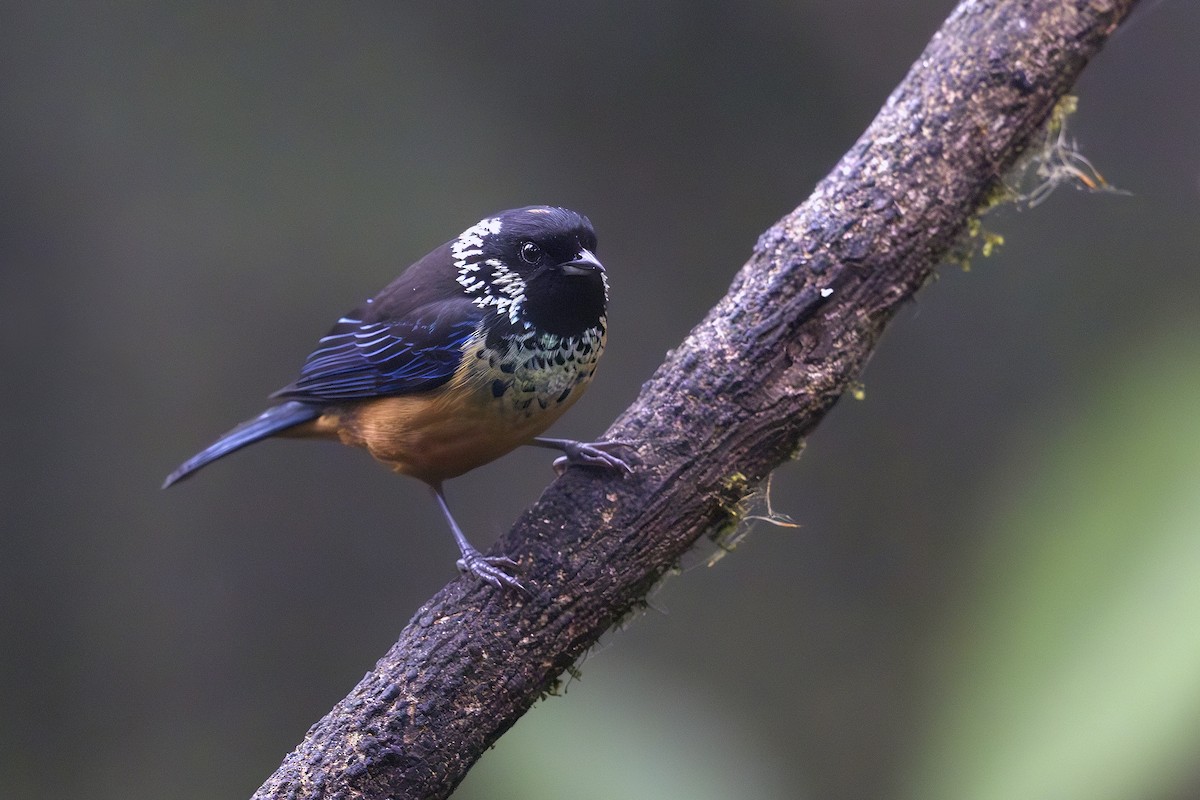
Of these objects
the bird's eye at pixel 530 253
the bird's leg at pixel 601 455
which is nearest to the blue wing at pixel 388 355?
the bird's eye at pixel 530 253

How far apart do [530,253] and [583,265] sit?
18 cm

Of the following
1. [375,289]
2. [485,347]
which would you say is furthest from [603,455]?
[375,289]

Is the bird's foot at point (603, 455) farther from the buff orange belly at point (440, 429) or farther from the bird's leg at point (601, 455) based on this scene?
the buff orange belly at point (440, 429)

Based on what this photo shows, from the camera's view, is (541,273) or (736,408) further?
(541,273)

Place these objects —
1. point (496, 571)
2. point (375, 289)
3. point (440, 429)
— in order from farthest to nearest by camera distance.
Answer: point (375, 289)
point (440, 429)
point (496, 571)

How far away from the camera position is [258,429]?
3.78 metres

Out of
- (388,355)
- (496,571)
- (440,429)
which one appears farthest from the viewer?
(388,355)

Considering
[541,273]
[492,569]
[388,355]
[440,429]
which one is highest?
[541,273]

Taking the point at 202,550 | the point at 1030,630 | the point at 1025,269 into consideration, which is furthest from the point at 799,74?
the point at 202,550

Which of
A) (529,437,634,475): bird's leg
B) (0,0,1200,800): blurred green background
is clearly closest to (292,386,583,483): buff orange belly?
(529,437,634,475): bird's leg

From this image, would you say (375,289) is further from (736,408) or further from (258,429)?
(736,408)

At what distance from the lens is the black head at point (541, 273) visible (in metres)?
3.21

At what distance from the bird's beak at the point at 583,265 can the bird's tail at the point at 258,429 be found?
1.15 metres

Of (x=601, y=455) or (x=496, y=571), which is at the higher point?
(x=601, y=455)
